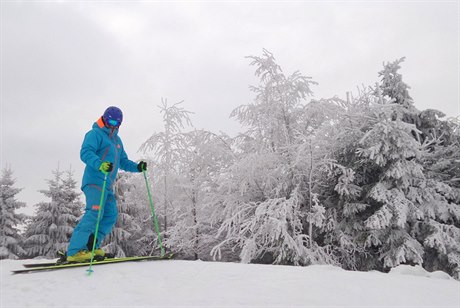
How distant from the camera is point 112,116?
5191 mm

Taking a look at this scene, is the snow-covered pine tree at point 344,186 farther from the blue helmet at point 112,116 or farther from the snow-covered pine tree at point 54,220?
the snow-covered pine tree at point 54,220

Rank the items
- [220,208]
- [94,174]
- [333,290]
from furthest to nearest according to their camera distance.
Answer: [220,208]
[94,174]
[333,290]

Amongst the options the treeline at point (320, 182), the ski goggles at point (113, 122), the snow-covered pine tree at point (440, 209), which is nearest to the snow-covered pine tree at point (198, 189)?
the treeline at point (320, 182)

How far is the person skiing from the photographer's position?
4918mm

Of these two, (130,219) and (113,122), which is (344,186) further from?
(130,219)

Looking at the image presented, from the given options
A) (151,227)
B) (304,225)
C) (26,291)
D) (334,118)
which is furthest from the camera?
(151,227)

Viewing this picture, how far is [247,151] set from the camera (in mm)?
15828

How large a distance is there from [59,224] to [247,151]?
52.6 feet

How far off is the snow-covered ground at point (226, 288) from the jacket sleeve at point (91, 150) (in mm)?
1354

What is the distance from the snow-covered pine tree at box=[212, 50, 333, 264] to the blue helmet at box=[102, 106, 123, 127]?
22.5ft

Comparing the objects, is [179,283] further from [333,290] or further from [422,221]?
[422,221]

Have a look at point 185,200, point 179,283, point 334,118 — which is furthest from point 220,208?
point 179,283

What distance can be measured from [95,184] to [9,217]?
21900 mm

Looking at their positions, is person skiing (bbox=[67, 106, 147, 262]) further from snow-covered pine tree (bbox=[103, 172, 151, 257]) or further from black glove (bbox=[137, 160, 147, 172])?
snow-covered pine tree (bbox=[103, 172, 151, 257])
